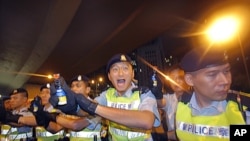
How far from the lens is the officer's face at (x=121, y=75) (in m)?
3.44

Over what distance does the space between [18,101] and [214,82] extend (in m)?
5.79

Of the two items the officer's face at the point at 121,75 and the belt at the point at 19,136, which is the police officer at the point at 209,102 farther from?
the belt at the point at 19,136

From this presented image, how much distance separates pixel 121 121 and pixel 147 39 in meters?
8.14

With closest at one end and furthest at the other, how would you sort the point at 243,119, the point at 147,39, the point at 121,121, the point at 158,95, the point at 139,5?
the point at 243,119, the point at 121,121, the point at 158,95, the point at 139,5, the point at 147,39

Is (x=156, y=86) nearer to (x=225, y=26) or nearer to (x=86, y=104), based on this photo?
(x=86, y=104)

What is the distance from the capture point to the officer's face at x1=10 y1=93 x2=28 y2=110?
6.81m

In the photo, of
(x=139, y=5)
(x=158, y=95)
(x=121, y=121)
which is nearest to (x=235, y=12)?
(x=139, y=5)

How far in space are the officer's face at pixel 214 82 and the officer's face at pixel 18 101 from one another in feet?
18.2

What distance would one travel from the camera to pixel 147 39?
10312mm

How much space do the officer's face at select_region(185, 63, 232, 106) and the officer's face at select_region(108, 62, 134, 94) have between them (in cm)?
108

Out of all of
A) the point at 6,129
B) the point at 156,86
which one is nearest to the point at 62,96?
the point at 156,86

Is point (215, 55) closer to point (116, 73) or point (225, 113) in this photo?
point (225, 113)

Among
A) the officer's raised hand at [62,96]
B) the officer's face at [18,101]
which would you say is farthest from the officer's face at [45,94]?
the officer's raised hand at [62,96]

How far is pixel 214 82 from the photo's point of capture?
247 centimetres
